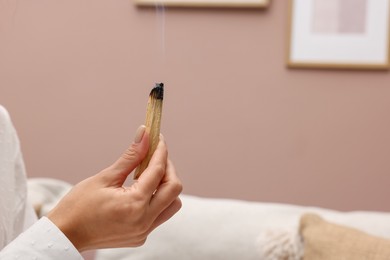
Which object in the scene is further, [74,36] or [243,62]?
[243,62]

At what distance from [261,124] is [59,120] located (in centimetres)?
62

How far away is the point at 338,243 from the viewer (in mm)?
1293

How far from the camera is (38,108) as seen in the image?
1759mm

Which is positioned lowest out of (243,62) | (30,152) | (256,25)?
(30,152)

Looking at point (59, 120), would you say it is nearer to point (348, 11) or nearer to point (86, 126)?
point (86, 126)

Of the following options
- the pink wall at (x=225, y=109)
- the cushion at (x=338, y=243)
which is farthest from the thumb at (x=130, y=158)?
the pink wall at (x=225, y=109)

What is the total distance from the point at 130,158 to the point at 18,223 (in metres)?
0.44

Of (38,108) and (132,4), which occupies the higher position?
(132,4)

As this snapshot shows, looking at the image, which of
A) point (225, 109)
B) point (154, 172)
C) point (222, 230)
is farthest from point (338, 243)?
point (154, 172)

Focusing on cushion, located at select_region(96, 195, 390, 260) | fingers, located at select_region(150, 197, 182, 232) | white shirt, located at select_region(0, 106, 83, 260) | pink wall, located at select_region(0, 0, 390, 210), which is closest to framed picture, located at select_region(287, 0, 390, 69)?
pink wall, located at select_region(0, 0, 390, 210)

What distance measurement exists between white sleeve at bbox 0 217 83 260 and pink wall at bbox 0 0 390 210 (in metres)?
1.03

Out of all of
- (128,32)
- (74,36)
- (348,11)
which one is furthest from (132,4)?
(348,11)

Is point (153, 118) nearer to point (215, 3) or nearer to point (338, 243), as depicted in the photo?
point (338, 243)

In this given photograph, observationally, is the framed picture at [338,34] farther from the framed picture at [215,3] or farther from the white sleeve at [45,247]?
the white sleeve at [45,247]
